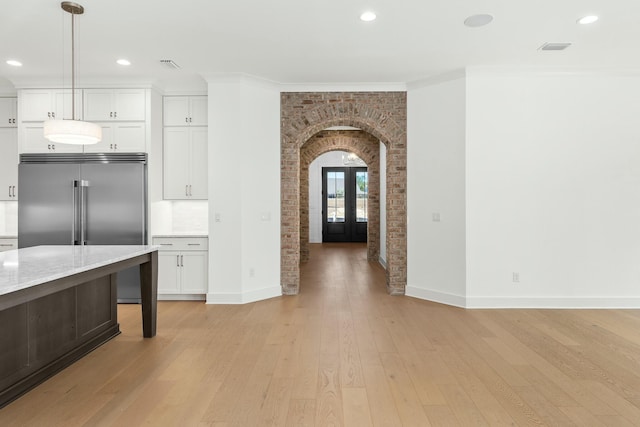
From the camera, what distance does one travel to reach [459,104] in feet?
15.9

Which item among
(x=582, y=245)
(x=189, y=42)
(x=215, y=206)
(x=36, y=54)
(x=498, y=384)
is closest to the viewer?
(x=498, y=384)

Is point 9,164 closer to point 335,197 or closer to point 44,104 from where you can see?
point 44,104

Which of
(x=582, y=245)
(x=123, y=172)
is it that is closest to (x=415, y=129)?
(x=582, y=245)

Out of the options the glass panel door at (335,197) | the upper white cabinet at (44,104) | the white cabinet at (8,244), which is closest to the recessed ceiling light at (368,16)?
the upper white cabinet at (44,104)

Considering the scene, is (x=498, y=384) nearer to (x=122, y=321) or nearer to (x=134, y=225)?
(x=122, y=321)

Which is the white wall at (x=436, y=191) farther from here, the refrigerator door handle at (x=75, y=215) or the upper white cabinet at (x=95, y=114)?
the refrigerator door handle at (x=75, y=215)

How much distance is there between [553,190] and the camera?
4.74 meters

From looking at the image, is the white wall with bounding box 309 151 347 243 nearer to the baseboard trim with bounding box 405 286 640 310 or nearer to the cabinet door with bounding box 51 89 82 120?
the cabinet door with bounding box 51 89 82 120

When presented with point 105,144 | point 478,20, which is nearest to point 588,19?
point 478,20

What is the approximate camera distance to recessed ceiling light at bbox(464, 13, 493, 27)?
341 cm

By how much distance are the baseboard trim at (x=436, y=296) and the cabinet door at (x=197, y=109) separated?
3.93 meters

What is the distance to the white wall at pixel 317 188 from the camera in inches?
490

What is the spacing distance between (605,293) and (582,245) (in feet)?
2.26

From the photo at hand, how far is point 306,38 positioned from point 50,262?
3.11 m
